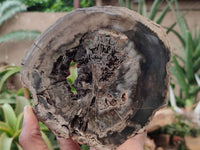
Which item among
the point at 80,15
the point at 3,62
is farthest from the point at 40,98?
the point at 3,62

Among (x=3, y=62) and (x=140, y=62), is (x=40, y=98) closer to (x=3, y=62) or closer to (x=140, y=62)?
(x=140, y=62)

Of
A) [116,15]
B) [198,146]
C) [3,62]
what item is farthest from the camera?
[3,62]

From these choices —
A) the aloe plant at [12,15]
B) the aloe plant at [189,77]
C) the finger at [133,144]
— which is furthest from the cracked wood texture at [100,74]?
the aloe plant at [12,15]

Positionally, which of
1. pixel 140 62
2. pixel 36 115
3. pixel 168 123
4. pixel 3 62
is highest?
pixel 140 62

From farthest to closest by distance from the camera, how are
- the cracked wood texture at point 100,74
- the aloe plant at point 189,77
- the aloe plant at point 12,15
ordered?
1. the aloe plant at point 12,15
2. the aloe plant at point 189,77
3. the cracked wood texture at point 100,74

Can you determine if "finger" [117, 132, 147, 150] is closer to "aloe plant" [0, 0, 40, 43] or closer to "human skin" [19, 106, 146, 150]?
"human skin" [19, 106, 146, 150]

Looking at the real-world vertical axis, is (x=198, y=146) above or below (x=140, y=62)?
below

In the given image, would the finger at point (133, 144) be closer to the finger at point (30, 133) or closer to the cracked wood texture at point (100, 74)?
the cracked wood texture at point (100, 74)

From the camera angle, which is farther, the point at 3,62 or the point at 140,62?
the point at 3,62

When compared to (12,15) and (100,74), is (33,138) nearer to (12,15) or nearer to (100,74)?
(100,74)
